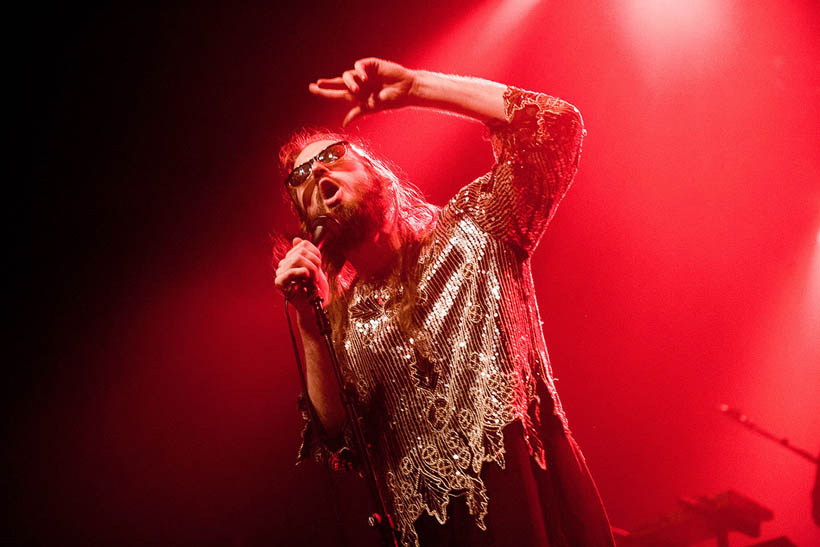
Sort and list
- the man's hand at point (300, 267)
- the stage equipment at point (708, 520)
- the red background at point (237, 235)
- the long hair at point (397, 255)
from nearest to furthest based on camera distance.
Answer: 1. the man's hand at point (300, 267)
2. the long hair at point (397, 255)
3. the red background at point (237, 235)
4. the stage equipment at point (708, 520)

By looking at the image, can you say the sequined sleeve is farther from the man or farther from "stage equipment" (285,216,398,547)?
"stage equipment" (285,216,398,547)

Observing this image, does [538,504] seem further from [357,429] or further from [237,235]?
[237,235]

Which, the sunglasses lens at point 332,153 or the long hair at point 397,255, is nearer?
the long hair at point 397,255

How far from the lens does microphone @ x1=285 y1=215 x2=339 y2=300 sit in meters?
1.42

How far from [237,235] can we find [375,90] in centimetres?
193

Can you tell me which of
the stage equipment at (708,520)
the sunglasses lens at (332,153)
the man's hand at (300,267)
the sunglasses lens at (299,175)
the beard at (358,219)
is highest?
the sunglasses lens at (332,153)

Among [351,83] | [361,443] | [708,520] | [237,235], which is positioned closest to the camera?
[361,443]

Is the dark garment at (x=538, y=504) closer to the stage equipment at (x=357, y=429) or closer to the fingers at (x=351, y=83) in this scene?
the stage equipment at (x=357, y=429)

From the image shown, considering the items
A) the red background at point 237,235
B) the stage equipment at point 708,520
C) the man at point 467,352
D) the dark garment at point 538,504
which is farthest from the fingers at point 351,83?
the stage equipment at point 708,520

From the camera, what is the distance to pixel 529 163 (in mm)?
1549

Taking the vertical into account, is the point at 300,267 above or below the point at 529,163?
below

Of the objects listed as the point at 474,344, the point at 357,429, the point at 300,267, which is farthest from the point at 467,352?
the point at 300,267

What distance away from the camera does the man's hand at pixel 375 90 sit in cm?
158

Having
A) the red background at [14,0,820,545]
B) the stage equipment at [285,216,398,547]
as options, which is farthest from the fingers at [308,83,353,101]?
the red background at [14,0,820,545]
